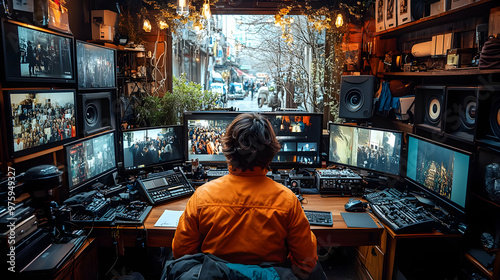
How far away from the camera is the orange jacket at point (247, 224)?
4.30 feet

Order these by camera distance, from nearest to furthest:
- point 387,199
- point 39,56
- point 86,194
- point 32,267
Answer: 1. point 32,267
2. point 39,56
3. point 86,194
4. point 387,199

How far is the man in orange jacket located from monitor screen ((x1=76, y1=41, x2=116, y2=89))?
1703 mm

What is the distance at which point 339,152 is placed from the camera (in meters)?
2.97

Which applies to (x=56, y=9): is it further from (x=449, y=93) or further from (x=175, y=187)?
(x=449, y=93)

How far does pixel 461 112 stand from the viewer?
2.33 meters

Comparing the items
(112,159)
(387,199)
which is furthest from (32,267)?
(387,199)

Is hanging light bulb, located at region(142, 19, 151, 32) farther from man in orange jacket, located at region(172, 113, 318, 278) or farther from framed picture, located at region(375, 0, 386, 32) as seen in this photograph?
man in orange jacket, located at region(172, 113, 318, 278)

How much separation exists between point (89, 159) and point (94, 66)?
0.82 meters

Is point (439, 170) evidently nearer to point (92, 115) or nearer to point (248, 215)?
point (248, 215)

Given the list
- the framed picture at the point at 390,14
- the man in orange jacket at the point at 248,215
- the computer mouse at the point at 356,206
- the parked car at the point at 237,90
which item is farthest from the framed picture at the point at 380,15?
the parked car at the point at 237,90

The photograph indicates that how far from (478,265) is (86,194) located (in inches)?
100.0

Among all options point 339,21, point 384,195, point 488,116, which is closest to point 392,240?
point 384,195

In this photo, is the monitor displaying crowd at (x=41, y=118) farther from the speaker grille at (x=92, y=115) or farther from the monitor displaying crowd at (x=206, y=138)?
the monitor displaying crowd at (x=206, y=138)

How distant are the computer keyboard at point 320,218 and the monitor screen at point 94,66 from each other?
1982mm
